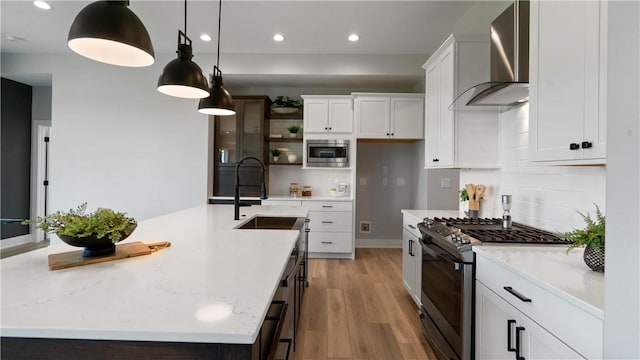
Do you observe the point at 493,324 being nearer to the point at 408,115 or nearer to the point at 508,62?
the point at 508,62

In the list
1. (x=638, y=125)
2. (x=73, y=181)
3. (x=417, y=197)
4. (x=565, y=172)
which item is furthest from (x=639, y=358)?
(x=73, y=181)

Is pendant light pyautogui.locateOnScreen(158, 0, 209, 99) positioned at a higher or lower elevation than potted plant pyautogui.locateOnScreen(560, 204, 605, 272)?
higher

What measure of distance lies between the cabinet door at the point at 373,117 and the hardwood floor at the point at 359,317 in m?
1.91

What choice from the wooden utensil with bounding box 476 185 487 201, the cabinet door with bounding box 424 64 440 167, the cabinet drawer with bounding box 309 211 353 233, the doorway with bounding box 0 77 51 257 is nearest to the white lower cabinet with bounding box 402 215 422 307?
the wooden utensil with bounding box 476 185 487 201

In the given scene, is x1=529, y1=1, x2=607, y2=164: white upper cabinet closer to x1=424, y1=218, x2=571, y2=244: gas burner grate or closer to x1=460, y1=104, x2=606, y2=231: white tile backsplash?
x1=460, y1=104, x2=606, y2=231: white tile backsplash

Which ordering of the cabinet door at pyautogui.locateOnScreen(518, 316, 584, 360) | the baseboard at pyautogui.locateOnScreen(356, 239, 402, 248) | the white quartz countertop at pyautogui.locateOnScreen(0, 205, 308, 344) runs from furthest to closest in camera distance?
the baseboard at pyautogui.locateOnScreen(356, 239, 402, 248)
the cabinet door at pyautogui.locateOnScreen(518, 316, 584, 360)
the white quartz countertop at pyautogui.locateOnScreen(0, 205, 308, 344)

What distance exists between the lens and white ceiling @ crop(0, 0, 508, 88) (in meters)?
3.07

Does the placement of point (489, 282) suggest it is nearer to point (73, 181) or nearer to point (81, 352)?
point (81, 352)

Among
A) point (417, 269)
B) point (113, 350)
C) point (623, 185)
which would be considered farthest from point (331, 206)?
point (623, 185)

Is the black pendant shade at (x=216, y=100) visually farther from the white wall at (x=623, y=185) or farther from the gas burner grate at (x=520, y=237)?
the white wall at (x=623, y=185)

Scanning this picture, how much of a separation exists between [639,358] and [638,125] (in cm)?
42

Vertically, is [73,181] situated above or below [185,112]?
below

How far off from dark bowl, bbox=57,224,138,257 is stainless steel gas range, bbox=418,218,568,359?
64.5 inches

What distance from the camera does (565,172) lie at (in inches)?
68.9
